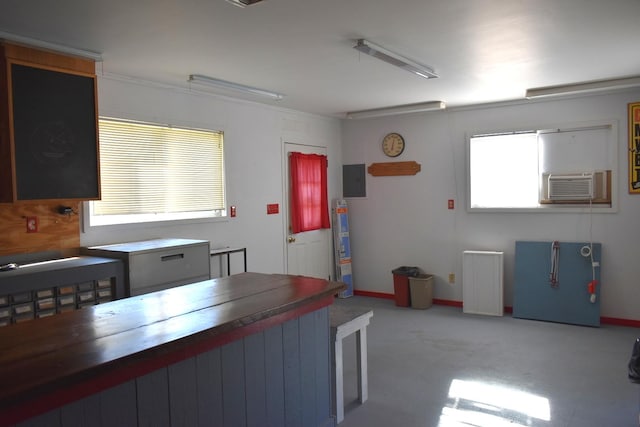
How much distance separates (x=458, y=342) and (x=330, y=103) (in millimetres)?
3094

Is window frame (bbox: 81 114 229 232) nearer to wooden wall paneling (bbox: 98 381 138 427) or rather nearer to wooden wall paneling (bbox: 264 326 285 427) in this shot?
wooden wall paneling (bbox: 264 326 285 427)

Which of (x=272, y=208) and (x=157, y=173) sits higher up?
(x=157, y=173)

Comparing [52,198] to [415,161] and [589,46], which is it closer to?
[589,46]

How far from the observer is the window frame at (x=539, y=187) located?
5301 millimetres

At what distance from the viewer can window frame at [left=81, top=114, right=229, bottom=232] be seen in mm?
3947

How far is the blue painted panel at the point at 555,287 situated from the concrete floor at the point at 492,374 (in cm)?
16

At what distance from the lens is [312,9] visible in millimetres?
2785

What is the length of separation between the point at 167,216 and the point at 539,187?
14.1 ft

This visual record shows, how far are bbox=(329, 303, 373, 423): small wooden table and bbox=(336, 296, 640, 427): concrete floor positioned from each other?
0.12 m

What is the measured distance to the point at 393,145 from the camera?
6770 mm

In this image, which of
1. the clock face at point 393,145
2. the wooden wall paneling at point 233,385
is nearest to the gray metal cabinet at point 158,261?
the wooden wall paneling at point 233,385

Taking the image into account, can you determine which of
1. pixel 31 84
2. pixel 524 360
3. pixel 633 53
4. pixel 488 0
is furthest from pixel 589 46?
pixel 31 84

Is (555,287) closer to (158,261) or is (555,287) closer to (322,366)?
(322,366)

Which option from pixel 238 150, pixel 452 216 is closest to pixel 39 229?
pixel 238 150
